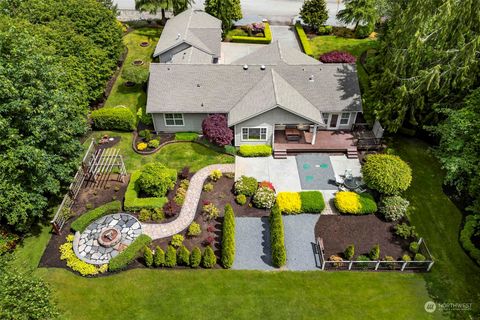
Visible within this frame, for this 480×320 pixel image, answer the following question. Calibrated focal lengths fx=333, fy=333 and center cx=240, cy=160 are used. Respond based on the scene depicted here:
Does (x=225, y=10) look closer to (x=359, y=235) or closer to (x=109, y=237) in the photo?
(x=109, y=237)

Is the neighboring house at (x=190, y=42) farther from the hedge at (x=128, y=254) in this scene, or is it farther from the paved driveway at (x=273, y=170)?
the hedge at (x=128, y=254)

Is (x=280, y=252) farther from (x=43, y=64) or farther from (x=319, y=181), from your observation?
(x=43, y=64)

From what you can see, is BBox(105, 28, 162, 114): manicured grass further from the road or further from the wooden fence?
the wooden fence

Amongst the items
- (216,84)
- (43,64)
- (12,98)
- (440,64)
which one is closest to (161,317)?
(12,98)

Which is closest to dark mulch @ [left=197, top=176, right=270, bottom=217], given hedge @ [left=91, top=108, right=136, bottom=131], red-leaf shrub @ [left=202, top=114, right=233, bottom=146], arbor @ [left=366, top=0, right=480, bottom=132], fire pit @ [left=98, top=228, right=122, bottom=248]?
red-leaf shrub @ [left=202, top=114, right=233, bottom=146]

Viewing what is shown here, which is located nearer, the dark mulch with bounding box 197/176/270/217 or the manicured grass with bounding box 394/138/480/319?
the manicured grass with bounding box 394/138/480/319

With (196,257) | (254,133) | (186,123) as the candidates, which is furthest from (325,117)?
(196,257)
